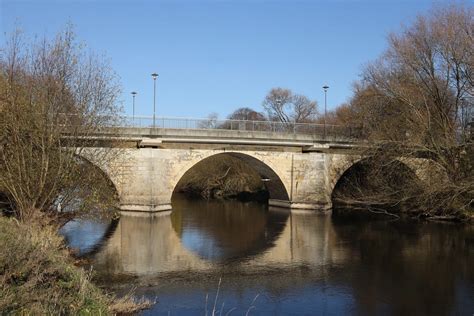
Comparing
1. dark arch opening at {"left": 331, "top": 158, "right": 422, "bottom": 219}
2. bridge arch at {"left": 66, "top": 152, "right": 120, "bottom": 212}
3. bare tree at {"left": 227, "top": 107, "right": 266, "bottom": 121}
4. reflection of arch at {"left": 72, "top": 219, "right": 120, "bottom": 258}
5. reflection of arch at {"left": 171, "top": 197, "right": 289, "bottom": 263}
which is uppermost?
bare tree at {"left": 227, "top": 107, "right": 266, "bottom": 121}

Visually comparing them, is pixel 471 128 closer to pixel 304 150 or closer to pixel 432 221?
pixel 432 221

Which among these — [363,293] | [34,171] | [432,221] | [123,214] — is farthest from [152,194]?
[363,293]

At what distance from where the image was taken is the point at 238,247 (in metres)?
16.8

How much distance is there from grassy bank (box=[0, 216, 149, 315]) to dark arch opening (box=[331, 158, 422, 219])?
18.0 m

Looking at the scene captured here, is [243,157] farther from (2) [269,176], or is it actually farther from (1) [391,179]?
(1) [391,179]

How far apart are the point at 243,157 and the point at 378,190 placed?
764cm

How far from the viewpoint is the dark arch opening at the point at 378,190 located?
24672 mm

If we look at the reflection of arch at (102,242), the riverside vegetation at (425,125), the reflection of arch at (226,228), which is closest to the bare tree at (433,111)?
the riverside vegetation at (425,125)

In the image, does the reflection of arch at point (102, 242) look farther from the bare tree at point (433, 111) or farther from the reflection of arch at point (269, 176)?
the bare tree at point (433, 111)

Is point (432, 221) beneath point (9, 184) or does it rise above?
beneath

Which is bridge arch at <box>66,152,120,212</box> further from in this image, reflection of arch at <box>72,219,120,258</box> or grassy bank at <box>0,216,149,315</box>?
grassy bank at <box>0,216,149,315</box>

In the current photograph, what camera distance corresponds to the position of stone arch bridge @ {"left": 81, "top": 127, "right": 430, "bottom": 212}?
80.1 ft

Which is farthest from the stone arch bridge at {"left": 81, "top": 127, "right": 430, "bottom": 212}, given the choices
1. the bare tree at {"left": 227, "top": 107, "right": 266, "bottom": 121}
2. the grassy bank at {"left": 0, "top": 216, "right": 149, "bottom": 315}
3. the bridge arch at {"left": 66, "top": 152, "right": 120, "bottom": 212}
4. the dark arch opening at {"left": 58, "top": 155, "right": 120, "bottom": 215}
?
the bare tree at {"left": 227, "top": 107, "right": 266, "bottom": 121}

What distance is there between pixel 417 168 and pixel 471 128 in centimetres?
329
